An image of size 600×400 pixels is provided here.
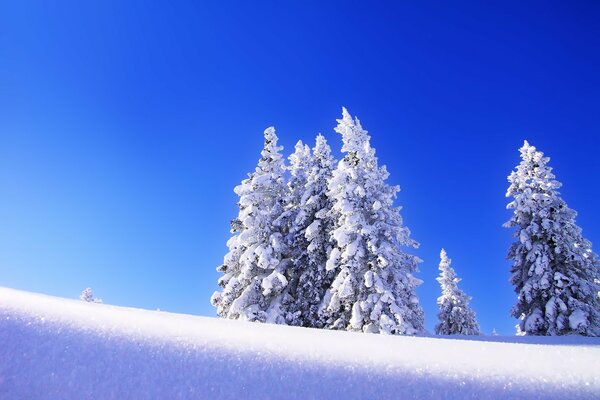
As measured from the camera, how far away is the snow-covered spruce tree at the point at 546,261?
19.3 meters

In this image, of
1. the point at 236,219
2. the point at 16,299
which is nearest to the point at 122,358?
the point at 16,299

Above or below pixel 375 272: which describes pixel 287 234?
above

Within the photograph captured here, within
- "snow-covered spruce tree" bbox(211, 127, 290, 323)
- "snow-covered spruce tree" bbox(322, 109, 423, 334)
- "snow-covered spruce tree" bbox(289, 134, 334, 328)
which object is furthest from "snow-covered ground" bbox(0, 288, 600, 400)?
"snow-covered spruce tree" bbox(289, 134, 334, 328)

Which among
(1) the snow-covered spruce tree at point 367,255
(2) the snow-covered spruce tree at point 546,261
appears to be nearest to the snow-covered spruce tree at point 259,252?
(1) the snow-covered spruce tree at point 367,255

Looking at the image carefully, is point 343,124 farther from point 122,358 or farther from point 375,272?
point 122,358

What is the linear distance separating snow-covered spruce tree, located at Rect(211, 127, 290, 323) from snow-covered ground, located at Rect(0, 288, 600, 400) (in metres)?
16.8

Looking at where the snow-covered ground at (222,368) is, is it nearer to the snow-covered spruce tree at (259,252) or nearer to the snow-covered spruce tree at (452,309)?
the snow-covered spruce tree at (259,252)

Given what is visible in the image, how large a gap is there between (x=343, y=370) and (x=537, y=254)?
75.8 ft

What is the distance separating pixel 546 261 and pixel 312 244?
41.9 feet

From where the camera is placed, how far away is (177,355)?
186cm

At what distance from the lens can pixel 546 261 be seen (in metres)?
20.5

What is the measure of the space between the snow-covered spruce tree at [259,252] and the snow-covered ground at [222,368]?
16.8m

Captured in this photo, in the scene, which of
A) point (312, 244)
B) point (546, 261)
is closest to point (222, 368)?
point (312, 244)

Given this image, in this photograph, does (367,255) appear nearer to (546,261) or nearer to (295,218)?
(295,218)
